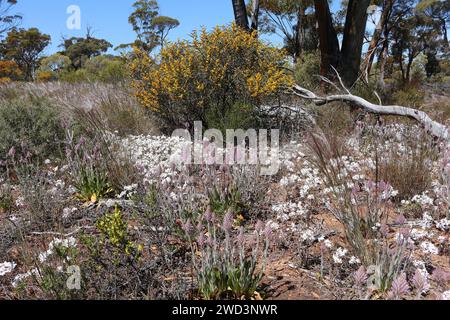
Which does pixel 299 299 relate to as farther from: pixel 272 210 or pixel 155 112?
pixel 155 112

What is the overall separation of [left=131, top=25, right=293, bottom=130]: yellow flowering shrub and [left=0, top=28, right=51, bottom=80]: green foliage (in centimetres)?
3399

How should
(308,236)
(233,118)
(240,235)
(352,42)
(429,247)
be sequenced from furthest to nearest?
(352,42), (233,118), (308,236), (429,247), (240,235)

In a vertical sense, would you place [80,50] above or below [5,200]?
above

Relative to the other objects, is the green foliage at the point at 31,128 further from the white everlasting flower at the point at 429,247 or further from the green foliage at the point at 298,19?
the green foliage at the point at 298,19

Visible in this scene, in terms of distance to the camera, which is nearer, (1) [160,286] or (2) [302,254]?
(1) [160,286]

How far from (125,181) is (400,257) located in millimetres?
2410

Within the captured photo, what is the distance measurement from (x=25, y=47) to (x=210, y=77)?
37.5 metres

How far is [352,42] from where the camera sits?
8.67 m

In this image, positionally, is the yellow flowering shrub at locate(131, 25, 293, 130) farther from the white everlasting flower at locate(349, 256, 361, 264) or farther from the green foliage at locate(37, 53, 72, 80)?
the green foliage at locate(37, 53, 72, 80)

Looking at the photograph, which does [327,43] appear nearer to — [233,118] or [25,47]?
[233,118]

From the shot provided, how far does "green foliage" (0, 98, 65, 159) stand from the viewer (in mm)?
4402

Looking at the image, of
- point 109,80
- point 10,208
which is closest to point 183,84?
point 10,208

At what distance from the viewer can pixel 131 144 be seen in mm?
4523

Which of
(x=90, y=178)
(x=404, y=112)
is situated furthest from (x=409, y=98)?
(x=90, y=178)
